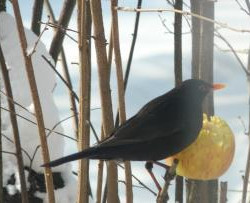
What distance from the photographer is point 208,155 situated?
0.95 meters

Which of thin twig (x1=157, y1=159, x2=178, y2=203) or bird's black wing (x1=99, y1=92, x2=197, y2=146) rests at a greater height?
bird's black wing (x1=99, y1=92, x2=197, y2=146)

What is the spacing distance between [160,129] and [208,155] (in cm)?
12

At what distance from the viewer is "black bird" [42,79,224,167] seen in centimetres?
99

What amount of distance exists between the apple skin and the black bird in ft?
0.05

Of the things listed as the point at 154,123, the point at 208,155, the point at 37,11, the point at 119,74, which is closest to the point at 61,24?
the point at 37,11

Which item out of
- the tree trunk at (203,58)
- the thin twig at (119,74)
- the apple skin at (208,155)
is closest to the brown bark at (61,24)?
the tree trunk at (203,58)

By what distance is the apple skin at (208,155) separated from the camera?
96 cm

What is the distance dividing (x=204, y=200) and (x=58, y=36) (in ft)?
3.66

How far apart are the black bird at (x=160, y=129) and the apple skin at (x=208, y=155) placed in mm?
15

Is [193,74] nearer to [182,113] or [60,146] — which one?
[182,113]

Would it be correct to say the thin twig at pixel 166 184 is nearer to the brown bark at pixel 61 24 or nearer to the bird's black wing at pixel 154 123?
the bird's black wing at pixel 154 123

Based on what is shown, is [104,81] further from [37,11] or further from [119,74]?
[37,11]

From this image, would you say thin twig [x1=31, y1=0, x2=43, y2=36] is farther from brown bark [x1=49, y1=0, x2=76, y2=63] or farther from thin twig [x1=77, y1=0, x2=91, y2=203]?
thin twig [x1=77, y1=0, x2=91, y2=203]

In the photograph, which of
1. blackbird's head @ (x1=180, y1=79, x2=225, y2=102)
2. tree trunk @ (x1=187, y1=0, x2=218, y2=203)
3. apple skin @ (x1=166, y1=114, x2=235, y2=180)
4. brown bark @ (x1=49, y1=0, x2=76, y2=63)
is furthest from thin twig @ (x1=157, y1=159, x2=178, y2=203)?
brown bark @ (x1=49, y1=0, x2=76, y2=63)
